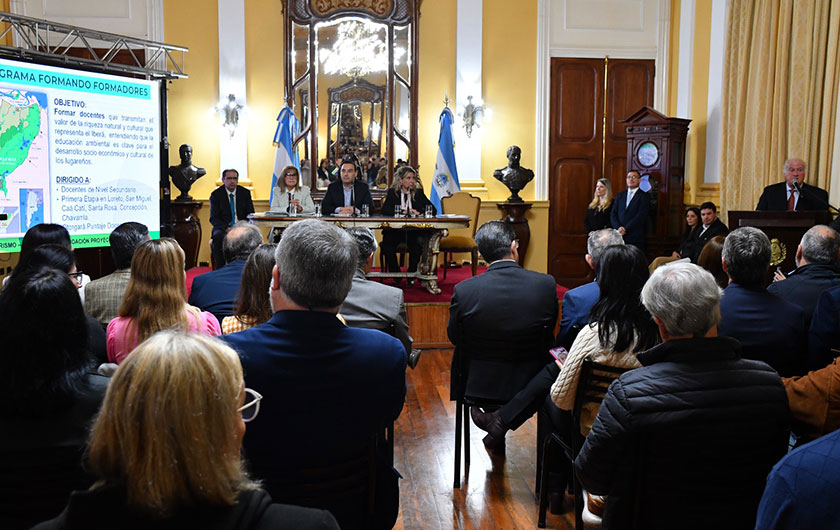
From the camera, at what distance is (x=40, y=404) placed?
60.5 inches

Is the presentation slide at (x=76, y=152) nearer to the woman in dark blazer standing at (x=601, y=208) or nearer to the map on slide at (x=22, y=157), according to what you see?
the map on slide at (x=22, y=157)

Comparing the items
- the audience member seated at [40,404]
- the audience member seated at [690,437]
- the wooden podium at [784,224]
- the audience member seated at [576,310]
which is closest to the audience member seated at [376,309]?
the audience member seated at [576,310]

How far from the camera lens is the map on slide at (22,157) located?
582 centimetres

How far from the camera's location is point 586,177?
30.8 feet

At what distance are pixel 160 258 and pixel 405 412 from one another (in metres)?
2.44

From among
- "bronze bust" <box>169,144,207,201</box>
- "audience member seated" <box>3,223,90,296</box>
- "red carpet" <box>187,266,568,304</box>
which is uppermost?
Result: "bronze bust" <box>169,144,207,201</box>

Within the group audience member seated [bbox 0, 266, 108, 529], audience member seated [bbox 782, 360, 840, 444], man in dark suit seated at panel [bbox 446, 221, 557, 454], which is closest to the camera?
audience member seated [bbox 0, 266, 108, 529]

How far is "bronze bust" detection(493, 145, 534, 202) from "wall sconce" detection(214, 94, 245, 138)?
3.25m

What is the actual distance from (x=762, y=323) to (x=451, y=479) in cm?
157

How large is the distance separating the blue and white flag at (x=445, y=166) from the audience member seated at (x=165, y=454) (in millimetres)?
8107

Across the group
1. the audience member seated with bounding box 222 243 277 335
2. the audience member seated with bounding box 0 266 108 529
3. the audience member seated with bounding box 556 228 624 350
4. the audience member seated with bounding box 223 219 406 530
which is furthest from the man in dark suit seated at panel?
the audience member seated with bounding box 0 266 108 529

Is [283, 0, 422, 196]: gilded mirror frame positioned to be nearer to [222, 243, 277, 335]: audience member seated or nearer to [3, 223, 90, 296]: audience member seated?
[3, 223, 90, 296]: audience member seated

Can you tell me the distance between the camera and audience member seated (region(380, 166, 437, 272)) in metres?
7.35

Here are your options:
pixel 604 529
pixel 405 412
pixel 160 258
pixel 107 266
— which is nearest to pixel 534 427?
pixel 405 412
